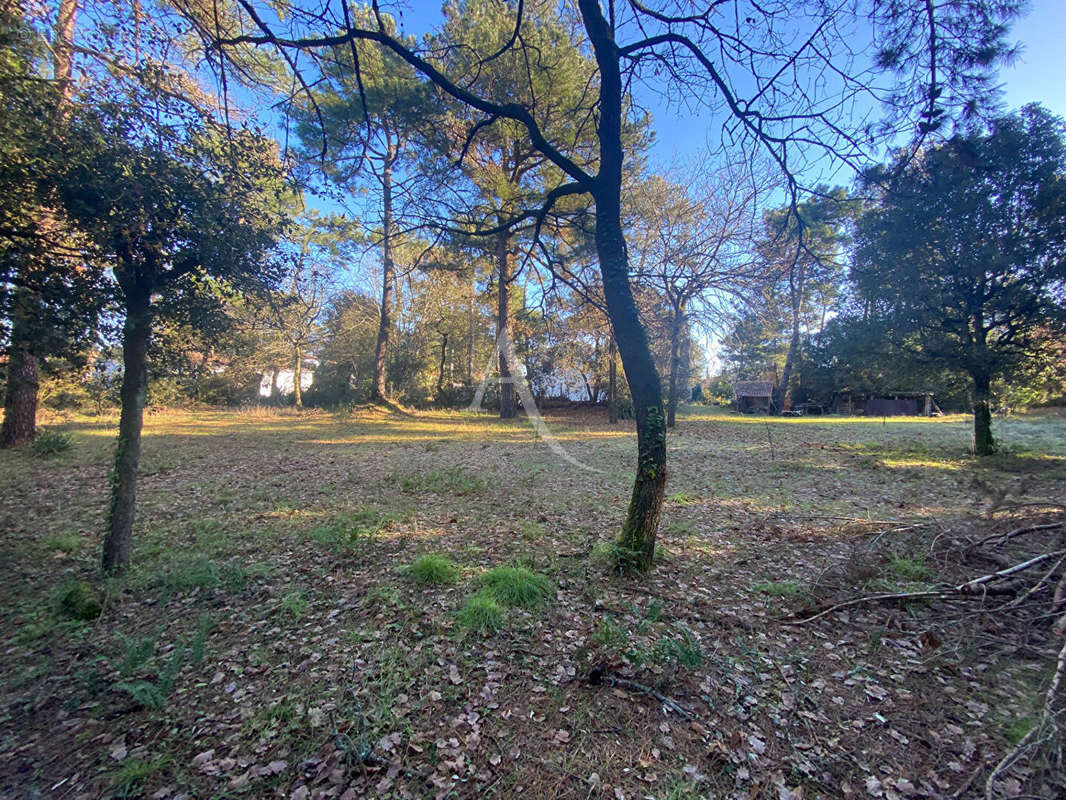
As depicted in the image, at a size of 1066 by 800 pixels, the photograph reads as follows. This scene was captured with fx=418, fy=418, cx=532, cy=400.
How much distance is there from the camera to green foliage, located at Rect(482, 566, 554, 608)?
3.37m

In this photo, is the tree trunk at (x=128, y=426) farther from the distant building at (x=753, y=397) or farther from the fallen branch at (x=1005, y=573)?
the distant building at (x=753, y=397)

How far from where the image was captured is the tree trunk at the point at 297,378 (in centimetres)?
2579

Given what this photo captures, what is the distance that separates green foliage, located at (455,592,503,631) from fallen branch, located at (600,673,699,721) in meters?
0.92

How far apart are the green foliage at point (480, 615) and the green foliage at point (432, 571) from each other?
53 centimetres

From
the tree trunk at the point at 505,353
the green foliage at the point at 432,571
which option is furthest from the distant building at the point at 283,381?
the green foliage at the point at 432,571

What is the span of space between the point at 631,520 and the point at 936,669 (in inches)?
82.5

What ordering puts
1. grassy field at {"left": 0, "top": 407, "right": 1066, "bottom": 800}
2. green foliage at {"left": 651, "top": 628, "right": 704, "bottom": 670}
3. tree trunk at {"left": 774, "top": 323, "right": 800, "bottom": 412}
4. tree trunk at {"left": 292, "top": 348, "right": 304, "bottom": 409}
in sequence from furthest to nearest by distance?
tree trunk at {"left": 292, "top": 348, "right": 304, "bottom": 409} → tree trunk at {"left": 774, "top": 323, "right": 800, "bottom": 412} → green foliage at {"left": 651, "top": 628, "right": 704, "bottom": 670} → grassy field at {"left": 0, "top": 407, "right": 1066, "bottom": 800}

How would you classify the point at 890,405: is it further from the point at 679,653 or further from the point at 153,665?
the point at 153,665

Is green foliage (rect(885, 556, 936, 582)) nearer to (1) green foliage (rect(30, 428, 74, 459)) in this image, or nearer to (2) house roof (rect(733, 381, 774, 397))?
(1) green foliage (rect(30, 428, 74, 459))

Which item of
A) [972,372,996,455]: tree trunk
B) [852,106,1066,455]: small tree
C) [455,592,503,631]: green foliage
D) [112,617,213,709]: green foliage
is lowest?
[112,617,213,709]: green foliage

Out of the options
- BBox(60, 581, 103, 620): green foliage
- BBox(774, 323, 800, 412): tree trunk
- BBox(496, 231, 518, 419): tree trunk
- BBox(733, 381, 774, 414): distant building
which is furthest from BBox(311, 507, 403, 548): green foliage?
BBox(733, 381, 774, 414): distant building

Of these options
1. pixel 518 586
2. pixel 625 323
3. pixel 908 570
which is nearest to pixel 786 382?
pixel 908 570

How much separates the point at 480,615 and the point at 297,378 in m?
27.5

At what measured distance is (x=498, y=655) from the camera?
2.74m
